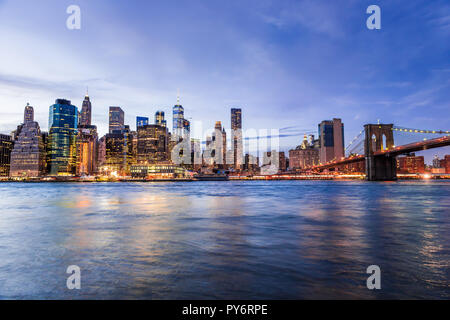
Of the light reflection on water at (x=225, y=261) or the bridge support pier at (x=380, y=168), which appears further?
the bridge support pier at (x=380, y=168)

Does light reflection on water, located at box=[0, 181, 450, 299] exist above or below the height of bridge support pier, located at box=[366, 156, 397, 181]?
below

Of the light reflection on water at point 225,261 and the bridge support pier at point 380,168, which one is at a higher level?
the bridge support pier at point 380,168

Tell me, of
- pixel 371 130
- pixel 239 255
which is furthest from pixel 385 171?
pixel 239 255

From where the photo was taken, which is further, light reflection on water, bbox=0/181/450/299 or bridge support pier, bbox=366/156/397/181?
bridge support pier, bbox=366/156/397/181

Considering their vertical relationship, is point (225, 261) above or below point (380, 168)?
below

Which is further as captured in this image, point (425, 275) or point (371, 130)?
point (371, 130)
